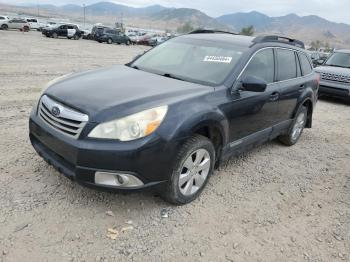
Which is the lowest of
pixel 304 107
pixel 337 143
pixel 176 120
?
pixel 337 143

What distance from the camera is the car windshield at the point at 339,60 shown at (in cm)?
1098

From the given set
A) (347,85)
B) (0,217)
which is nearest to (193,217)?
(0,217)

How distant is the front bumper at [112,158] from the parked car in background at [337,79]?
875cm

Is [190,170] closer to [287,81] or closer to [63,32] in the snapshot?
[287,81]

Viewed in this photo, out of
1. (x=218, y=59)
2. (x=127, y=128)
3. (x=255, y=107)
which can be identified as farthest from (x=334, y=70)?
(x=127, y=128)

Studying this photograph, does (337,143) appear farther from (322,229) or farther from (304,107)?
(322,229)

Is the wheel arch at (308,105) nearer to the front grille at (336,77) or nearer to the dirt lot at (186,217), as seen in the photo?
the dirt lot at (186,217)

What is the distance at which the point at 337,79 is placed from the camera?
1017cm

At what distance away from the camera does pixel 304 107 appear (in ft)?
19.1

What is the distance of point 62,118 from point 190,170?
4.45 ft

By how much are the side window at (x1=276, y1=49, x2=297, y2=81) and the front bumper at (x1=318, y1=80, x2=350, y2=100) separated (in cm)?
566

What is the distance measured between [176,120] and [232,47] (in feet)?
5.46

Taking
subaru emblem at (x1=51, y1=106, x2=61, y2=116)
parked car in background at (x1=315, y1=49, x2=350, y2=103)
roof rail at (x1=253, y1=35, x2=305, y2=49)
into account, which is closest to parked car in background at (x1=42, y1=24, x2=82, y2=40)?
parked car in background at (x1=315, y1=49, x2=350, y2=103)

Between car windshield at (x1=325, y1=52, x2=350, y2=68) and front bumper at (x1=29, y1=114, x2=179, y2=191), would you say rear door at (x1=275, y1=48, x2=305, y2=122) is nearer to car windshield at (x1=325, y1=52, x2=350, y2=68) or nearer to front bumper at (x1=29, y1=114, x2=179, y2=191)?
front bumper at (x1=29, y1=114, x2=179, y2=191)
